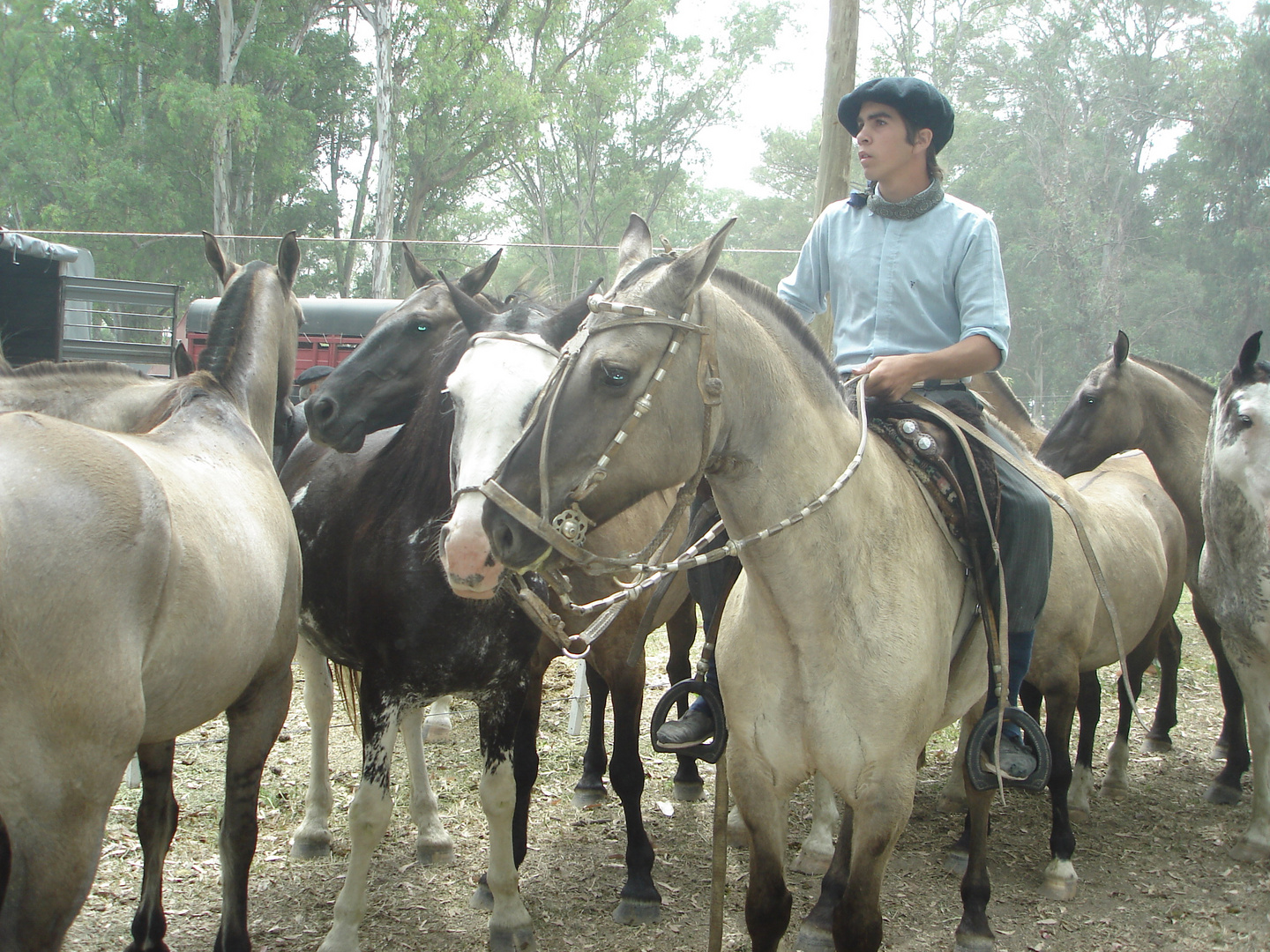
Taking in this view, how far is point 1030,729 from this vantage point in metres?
2.96

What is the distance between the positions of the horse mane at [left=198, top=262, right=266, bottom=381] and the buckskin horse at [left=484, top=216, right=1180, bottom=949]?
1.95 meters

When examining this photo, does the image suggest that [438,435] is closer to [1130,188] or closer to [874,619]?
[874,619]

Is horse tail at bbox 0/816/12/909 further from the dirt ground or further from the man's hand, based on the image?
the man's hand

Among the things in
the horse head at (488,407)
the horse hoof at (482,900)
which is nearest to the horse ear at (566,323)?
the horse head at (488,407)

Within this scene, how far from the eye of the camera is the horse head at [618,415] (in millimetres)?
1883

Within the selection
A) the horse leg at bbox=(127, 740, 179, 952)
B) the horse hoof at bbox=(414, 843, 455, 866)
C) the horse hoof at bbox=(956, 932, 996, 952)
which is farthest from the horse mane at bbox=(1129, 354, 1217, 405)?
the horse leg at bbox=(127, 740, 179, 952)

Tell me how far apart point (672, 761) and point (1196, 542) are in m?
3.49

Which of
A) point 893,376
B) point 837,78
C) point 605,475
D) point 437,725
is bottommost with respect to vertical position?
point 437,725

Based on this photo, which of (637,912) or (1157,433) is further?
(1157,433)

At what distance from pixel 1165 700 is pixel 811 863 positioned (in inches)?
129

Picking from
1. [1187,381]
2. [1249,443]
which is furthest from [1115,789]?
[1187,381]

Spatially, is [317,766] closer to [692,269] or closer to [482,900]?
[482,900]

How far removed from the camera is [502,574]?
2.07 meters

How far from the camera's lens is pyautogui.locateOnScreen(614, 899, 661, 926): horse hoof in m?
3.72
